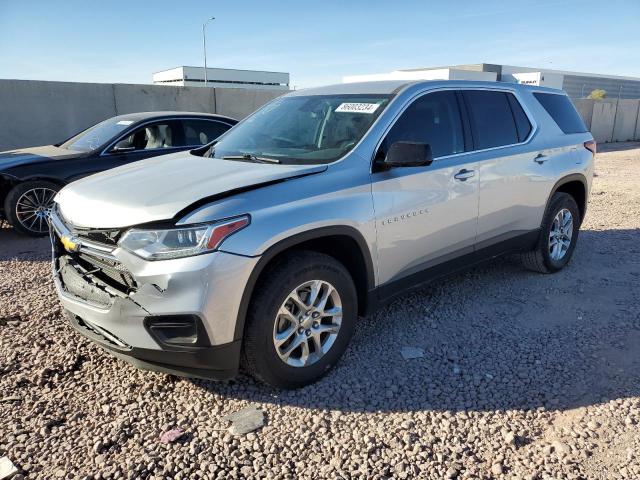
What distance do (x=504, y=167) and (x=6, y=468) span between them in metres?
3.93

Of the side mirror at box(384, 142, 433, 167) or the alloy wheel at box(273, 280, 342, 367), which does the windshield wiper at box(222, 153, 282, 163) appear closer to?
the side mirror at box(384, 142, 433, 167)

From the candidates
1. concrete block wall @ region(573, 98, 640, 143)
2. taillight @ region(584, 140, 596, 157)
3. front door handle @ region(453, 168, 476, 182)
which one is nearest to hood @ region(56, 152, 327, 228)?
front door handle @ region(453, 168, 476, 182)

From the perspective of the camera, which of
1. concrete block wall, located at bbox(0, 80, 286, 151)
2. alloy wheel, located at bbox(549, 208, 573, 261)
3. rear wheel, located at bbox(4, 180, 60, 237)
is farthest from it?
concrete block wall, located at bbox(0, 80, 286, 151)

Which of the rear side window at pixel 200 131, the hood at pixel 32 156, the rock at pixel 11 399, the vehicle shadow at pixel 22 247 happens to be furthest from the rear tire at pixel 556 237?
the hood at pixel 32 156

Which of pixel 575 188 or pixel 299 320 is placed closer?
pixel 299 320

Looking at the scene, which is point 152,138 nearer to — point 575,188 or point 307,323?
point 307,323

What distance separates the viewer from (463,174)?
383 centimetres

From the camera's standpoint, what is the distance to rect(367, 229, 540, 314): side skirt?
11.3 feet

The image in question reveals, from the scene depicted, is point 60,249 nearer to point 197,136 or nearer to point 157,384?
point 157,384

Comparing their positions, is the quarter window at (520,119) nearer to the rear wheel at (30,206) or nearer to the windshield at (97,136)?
the windshield at (97,136)

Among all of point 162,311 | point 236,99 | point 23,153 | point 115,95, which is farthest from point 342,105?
point 236,99

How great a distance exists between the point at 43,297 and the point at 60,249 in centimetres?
162

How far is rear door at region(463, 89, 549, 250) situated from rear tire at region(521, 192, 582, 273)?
9.6 inches

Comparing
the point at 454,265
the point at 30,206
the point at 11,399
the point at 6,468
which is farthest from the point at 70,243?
the point at 30,206
